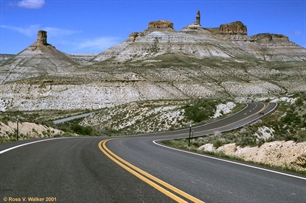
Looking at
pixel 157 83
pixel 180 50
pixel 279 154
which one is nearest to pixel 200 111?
pixel 279 154

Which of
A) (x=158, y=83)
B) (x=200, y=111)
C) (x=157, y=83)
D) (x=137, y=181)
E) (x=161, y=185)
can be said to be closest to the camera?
(x=161, y=185)

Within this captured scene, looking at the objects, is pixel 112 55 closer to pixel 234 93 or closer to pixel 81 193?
pixel 234 93

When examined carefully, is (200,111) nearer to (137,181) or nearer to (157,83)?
(137,181)

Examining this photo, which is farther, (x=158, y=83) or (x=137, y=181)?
(x=158, y=83)

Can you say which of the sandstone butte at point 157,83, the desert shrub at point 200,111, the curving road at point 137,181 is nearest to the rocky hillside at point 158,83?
the sandstone butte at point 157,83

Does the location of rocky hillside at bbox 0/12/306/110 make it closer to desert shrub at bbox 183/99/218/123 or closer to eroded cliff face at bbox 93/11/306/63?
eroded cliff face at bbox 93/11/306/63

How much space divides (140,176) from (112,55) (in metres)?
165

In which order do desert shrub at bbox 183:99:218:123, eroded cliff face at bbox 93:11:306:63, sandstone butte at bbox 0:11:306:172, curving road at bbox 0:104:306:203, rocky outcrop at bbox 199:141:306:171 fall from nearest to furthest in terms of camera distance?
curving road at bbox 0:104:306:203 → rocky outcrop at bbox 199:141:306:171 → desert shrub at bbox 183:99:218:123 → sandstone butte at bbox 0:11:306:172 → eroded cliff face at bbox 93:11:306:63

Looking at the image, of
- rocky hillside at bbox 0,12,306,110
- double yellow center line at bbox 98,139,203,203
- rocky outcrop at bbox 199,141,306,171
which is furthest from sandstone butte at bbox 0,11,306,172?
double yellow center line at bbox 98,139,203,203

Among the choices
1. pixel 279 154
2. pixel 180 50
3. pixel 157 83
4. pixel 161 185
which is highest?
pixel 180 50

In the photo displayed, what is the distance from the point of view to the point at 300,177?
912cm

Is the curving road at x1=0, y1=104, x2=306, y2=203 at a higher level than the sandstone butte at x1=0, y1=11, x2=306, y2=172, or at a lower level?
lower

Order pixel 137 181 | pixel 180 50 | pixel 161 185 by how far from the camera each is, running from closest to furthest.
Result: pixel 161 185, pixel 137 181, pixel 180 50

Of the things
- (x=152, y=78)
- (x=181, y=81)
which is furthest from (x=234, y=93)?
(x=152, y=78)
